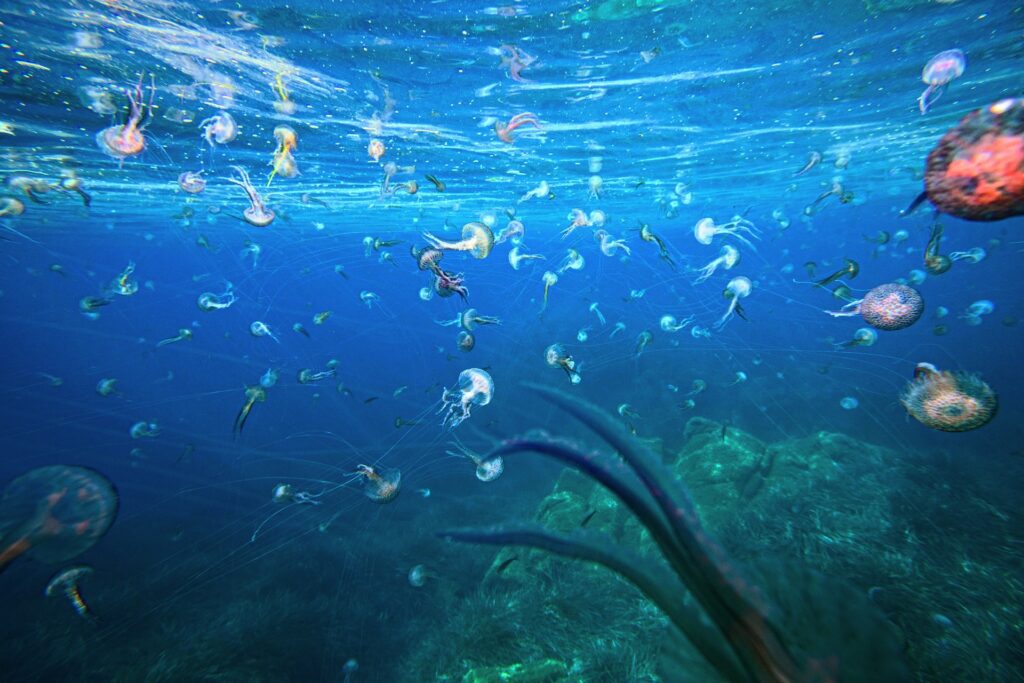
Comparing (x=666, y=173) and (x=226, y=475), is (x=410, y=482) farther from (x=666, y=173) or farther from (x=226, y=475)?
(x=666, y=173)

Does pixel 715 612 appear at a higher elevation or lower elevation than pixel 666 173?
lower

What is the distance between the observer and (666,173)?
2269 cm

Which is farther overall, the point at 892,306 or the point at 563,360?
the point at 563,360

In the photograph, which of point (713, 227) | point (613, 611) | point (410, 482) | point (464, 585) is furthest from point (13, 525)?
point (410, 482)

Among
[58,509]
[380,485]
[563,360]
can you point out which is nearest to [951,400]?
[563,360]

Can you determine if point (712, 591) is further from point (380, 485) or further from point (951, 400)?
point (380, 485)

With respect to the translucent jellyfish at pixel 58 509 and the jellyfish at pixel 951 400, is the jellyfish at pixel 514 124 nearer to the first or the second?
the jellyfish at pixel 951 400

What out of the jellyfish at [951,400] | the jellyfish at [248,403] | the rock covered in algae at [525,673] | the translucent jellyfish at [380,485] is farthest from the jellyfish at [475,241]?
the rock covered in algae at [525,673]

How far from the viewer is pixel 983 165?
237 centimetres

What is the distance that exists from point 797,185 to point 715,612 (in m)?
35.5

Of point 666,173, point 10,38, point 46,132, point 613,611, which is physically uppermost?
point 666,173

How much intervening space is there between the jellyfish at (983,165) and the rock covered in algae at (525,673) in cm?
622

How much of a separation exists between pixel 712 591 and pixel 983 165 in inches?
114

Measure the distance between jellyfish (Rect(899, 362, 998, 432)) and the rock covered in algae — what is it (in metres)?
5.11
